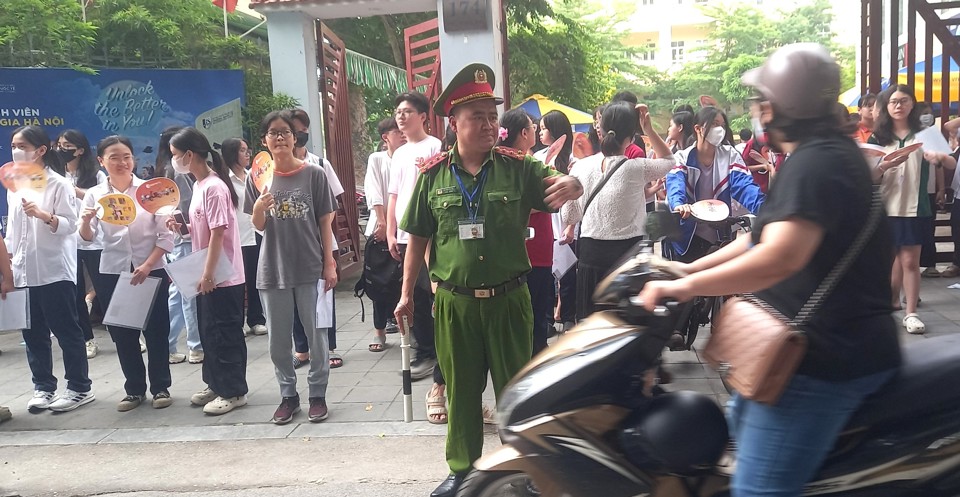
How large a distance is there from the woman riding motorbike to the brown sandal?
2751 mm

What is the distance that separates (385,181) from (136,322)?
2.12 m

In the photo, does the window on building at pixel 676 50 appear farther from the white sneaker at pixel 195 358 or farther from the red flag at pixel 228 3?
the white sneaker at pixel 195 358

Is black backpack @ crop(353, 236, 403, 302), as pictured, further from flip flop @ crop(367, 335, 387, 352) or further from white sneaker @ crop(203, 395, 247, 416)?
white sneaker @ crop(203, 395, 247, 416)

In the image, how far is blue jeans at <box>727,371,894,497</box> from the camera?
205cm

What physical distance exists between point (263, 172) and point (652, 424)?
3160 millimetres

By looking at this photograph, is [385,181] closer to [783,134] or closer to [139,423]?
[139,423]

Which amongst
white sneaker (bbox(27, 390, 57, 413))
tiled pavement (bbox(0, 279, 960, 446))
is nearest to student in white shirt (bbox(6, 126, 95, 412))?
white sneaker (bbox(27, 390, 57, 413))

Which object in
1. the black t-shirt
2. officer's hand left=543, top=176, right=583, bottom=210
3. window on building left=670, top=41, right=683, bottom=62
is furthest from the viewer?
window on building left=670, top=41, right=683, bottom=62

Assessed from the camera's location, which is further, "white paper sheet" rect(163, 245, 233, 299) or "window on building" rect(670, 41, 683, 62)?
"window on building" rect(670, 41, 683, 62)

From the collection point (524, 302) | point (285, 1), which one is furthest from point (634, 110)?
point (285, 1)

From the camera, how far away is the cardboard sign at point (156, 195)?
200 inches

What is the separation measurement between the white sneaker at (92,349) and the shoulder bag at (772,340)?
624cm

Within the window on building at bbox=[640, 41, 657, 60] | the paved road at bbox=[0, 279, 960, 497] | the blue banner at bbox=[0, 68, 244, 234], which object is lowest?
the paved road at bbox=[0, 279, 960, 497]

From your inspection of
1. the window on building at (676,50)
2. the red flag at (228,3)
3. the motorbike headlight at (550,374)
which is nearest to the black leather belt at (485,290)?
the motorbike headlight at (550,374)
